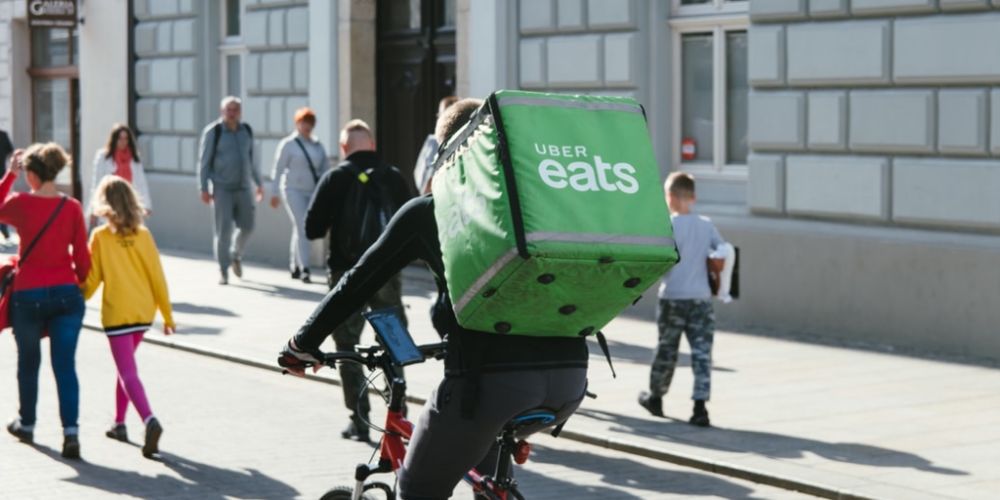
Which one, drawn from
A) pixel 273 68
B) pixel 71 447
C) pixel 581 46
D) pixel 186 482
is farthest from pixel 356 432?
pixel 273 68

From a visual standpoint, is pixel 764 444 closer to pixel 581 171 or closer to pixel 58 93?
pixel 581 171

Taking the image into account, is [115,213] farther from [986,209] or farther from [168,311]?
[986,209]

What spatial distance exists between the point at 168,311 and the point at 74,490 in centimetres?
145

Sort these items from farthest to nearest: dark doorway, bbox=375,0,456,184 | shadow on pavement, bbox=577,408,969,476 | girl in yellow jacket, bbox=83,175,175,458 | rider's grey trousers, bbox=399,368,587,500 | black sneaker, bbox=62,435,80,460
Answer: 1. dark doorway, bbox=375,0,456,184
2. girl in yellow jacket, bbox=83,175,175,458
3. black sneaker, bbox=62,435,80,460
4. shadow on pavement, bbox=577,408,969,476
5. rider's grey trousers, bbox=399,368,587,500

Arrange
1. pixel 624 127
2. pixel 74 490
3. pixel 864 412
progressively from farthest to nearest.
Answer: pixel 864 412
pixel 74 490
pixel 624 127

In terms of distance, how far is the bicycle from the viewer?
4.86 m

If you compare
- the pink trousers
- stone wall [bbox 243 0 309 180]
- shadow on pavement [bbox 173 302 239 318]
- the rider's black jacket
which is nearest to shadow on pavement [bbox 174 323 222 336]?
shadow on pavement [bbox 173 302 239 318]

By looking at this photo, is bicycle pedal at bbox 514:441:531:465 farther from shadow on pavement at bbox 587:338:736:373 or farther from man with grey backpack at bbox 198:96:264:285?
man with grey backpack at bbox 198:96:264:285

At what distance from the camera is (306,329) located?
502cm

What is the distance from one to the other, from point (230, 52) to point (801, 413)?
13852 millimetres

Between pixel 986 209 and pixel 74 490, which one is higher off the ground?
pixel 986 209

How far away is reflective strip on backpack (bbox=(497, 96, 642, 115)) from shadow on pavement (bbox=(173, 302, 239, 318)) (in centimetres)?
1126

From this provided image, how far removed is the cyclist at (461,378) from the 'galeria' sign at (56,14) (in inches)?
859

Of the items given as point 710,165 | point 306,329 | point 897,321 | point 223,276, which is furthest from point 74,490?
point 223,276
